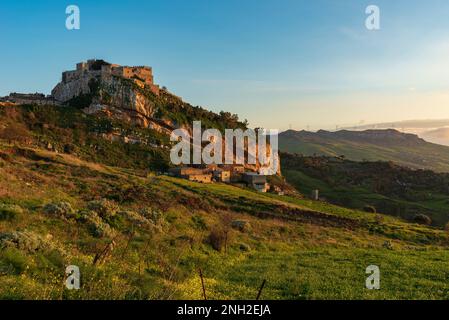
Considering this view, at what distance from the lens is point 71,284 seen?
11023 millimetres

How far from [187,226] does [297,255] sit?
959cm

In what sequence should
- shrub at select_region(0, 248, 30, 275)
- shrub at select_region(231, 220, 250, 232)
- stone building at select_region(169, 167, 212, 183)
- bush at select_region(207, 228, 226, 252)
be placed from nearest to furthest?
shrub at select_region(0, 248, 30, 275) < bush at select_region(207, 228, 226, 252) < shrub at select_region(231, 220, 250, 232) < stone building at select_region(169, 167, 212, 183)

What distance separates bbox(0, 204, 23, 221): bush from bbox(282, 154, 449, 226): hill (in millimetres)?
86717

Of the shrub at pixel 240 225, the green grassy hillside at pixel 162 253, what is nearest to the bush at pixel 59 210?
the green grassy hillside at pixel 162 253

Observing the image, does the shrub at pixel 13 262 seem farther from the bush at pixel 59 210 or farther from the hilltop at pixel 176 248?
the bush at pixel 59 210

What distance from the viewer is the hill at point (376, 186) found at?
103562mm

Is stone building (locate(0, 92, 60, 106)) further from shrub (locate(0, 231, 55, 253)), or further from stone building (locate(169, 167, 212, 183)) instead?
shrub (locate(0, 231, 55, 253))

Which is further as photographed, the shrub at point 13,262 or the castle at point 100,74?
the castle at point 100,74

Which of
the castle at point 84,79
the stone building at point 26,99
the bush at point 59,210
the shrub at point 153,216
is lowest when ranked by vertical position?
the shrub at point 153,216

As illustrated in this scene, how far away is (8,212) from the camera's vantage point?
19906 millimetres

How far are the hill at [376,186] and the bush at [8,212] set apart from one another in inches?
3414

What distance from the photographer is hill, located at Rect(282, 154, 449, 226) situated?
104 metres

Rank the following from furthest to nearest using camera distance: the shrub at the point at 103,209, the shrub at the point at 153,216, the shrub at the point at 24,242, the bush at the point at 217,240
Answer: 1. the shrub at the point at 153,216
2. the bush at the point at 217,240
3. the shrub at the point at 103,209
4. the shrub at the point at 24,242

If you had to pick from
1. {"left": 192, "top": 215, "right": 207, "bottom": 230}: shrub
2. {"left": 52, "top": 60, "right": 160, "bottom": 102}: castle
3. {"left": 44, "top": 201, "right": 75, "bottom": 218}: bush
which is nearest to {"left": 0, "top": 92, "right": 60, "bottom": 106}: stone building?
{"left": 52, "top": 60, "right": 160, "bottom": 102}: castle
